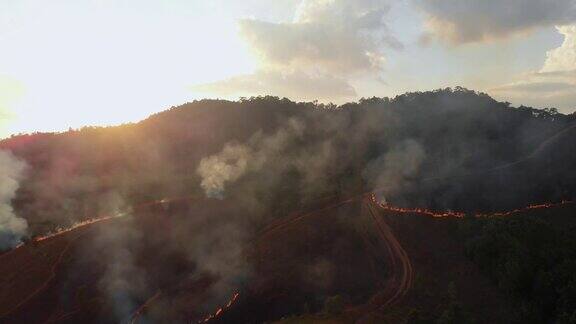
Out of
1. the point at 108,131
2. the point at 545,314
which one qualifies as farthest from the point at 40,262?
the point at 108,131

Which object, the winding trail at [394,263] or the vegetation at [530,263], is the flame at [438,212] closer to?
the winding trail at [394,263]

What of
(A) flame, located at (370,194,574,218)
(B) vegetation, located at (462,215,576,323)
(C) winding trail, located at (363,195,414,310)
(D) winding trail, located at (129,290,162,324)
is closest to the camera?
(B) vegetation, located at (462,215,576,323)

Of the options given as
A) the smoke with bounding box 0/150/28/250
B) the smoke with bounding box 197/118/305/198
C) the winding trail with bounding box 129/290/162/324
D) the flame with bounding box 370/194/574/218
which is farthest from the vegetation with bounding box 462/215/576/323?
the smoke with bounding box 0/150/28/250

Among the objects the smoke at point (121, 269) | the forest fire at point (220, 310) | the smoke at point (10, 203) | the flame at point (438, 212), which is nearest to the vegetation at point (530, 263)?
the flame at point (438, 212)

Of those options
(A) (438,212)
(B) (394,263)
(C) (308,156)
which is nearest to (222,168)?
(C) (308,156)

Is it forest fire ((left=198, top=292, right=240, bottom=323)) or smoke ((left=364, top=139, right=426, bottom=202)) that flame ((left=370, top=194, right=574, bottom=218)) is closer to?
smoke ((left=364, top=139, right=426, bottom=202))

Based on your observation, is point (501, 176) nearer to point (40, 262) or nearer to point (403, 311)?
point (403, 311)

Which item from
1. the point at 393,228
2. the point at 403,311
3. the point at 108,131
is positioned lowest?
the point at 403,311
